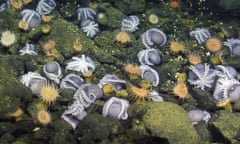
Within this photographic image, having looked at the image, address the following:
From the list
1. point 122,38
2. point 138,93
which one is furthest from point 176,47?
point 138,93

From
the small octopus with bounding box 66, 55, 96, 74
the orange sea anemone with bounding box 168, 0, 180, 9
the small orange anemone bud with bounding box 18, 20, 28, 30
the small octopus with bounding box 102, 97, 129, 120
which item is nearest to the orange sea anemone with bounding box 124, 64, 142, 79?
the small octopus with bounding box 66, 55, 96, 74

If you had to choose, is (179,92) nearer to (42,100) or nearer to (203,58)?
(203,58)

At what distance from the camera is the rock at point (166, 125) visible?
4.56 meters

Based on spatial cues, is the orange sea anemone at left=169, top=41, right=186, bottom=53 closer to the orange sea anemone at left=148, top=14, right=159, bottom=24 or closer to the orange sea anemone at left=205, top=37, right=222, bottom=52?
the orange sea anemone at left=205, top=37, right=222, bottom=52

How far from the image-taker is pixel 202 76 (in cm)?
600

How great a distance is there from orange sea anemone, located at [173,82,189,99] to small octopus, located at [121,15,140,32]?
177cm

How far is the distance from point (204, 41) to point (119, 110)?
9.01 feet

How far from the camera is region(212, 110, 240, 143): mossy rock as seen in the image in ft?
15.8

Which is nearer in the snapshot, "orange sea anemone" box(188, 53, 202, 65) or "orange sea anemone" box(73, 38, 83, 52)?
"orange sea anemone" box(73, 38, 83, 52)

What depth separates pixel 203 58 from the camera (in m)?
6.57

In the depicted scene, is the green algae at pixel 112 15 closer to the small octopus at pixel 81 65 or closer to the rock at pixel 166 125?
the small octopus at pixel 81 65

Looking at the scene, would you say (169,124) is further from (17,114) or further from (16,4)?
(16,4)

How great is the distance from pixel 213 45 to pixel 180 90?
1.59 metres

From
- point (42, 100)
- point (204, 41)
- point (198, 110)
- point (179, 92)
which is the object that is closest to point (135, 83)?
point (179, 92)
